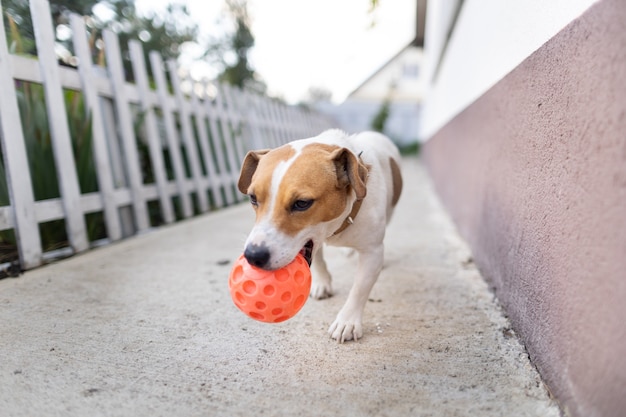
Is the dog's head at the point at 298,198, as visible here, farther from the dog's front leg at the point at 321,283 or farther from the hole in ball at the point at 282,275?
the dog's front leg at the point at 321,283

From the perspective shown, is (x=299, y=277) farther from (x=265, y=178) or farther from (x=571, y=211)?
(x=571, y=211)

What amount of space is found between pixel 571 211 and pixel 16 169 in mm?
3080

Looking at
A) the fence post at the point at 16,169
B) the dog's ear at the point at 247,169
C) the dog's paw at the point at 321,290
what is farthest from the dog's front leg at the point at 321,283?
the fence post at the point at 16,169

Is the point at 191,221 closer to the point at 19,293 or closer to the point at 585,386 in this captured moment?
the point at 19,293

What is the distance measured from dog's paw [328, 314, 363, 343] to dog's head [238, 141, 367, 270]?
362 mm

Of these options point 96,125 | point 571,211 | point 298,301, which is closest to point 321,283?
point 298,301

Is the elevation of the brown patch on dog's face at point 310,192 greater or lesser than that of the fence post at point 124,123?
lesser

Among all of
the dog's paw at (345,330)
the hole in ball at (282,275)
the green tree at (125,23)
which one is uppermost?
the green tree at (125,23)

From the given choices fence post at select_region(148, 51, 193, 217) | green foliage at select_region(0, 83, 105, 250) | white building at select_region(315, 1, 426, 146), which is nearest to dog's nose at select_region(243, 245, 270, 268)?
green foliage at select_region(0, 83, 105, 250)

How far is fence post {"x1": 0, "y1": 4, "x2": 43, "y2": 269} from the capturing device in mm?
2666

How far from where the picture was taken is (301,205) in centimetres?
176

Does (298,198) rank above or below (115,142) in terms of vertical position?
below

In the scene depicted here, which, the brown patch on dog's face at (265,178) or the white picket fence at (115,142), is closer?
the brown patch on dog's face at (265,178)

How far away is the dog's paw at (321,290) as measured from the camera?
2502mm
